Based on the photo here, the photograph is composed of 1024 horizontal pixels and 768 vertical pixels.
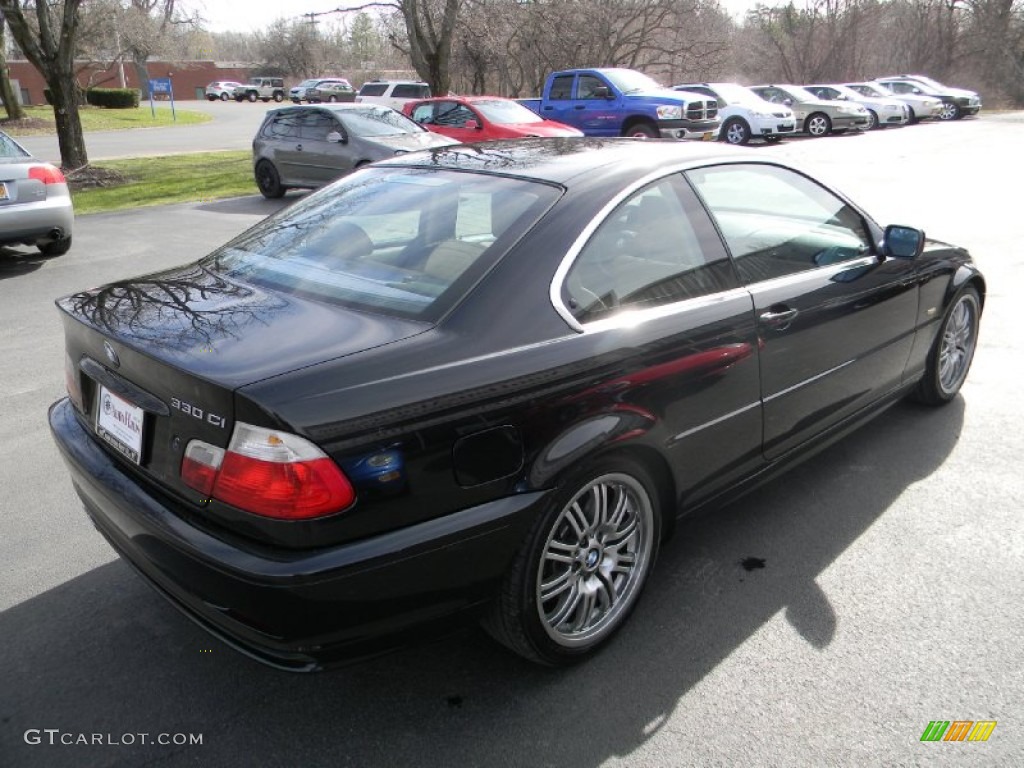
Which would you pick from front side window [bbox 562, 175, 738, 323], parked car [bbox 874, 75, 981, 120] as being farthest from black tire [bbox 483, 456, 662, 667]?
parked car [bbox 874, 75, 981, 120]

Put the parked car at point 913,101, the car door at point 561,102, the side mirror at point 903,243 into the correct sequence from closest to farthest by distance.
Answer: the side mirror at point 903,243 < the car door at point 561,102 < the parked car at point 913,101

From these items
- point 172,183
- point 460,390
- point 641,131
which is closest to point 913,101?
point 641,131

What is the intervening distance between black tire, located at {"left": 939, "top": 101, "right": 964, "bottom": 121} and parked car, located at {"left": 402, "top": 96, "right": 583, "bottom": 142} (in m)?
24.4

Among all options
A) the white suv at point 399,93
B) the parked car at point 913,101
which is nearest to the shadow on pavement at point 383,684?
Answer: the white suv at point 399,93

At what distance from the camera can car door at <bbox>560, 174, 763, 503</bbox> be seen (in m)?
2.60

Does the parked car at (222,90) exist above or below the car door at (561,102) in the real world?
above

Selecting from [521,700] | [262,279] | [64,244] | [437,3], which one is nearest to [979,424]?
[521,700]

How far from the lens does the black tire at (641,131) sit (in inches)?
725

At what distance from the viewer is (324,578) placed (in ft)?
6.66

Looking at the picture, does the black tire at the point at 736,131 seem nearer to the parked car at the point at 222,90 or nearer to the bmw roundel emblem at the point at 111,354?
the bmw roundel emblem at the point at 111,354

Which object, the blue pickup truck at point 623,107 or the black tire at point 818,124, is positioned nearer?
the blue pickup truck at point 623,107

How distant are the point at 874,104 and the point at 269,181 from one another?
24338mm

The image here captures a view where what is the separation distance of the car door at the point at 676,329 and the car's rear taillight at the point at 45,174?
24.5ft

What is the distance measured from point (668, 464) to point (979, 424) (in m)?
2.68
